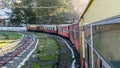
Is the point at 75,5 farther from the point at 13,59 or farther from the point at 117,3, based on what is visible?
the point at 117,3

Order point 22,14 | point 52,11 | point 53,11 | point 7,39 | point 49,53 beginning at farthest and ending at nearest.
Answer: point 22,14 < point 52,11 < point 53,11 < point 7,39 < point 49,53

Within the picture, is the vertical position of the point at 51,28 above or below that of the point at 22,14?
below

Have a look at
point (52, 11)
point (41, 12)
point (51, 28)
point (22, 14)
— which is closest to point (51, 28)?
point (51, 28)

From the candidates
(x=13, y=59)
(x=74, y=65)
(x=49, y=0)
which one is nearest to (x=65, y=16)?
(x=49, y=0)

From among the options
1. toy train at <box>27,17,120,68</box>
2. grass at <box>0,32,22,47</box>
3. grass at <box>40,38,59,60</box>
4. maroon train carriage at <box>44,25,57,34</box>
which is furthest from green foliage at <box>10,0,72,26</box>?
grass at <box>40,38,59,60</box>

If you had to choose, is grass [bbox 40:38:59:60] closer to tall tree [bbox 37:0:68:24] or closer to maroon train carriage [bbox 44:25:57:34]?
maroon train carriage [bbox 44:25:57:34]

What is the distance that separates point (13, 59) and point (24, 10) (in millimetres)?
59692

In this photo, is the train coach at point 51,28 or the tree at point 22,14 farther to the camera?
the tree at point 22,14

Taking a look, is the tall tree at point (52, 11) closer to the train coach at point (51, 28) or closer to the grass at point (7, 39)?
the train coach at point (51, 28)

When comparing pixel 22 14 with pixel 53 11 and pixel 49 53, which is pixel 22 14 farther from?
pixel 49 53

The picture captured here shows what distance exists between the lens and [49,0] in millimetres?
76188

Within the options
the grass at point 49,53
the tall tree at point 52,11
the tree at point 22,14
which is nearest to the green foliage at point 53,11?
the tall tree at point 52,11

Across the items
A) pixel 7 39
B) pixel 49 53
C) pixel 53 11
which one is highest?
pixel 53 11

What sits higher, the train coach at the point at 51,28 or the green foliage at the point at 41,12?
the green foliage at the point at 41,12
